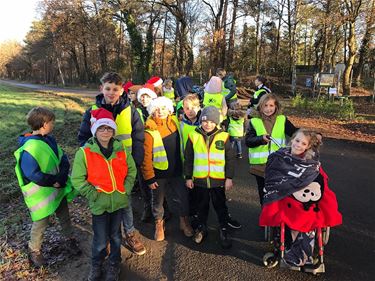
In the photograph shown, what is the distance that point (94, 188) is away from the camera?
330 centimetres

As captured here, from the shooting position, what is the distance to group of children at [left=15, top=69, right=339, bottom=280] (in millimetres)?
3342

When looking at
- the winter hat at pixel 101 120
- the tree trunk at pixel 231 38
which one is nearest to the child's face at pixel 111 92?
the winter hat at pixel 101 120

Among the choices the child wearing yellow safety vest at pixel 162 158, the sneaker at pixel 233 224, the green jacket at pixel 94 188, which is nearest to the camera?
the green jacket at pixel 94 188

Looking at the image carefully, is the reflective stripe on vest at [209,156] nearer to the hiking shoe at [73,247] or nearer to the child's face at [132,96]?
the hiking shoe at [73,247]

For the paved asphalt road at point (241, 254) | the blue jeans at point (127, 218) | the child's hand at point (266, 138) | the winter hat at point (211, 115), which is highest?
the winter hat at point (211, 115)

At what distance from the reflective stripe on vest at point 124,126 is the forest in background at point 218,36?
62.4ft

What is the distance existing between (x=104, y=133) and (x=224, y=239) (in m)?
2.05

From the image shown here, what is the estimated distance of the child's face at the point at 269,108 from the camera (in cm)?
404

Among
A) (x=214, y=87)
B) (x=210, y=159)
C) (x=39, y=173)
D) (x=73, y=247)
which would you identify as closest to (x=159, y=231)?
(x=73, y=247)

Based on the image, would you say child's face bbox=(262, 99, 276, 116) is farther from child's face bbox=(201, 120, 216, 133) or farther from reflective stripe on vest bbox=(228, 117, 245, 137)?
reflective stripe on vest bbox=(228, 117, 245, 137)

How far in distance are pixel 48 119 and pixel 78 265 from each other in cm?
175

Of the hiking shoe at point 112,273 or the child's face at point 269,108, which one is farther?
the child's face at point 269,108

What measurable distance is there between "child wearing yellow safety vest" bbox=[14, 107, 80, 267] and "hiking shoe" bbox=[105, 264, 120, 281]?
87cm

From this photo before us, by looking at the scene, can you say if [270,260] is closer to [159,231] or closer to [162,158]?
[159,231]
